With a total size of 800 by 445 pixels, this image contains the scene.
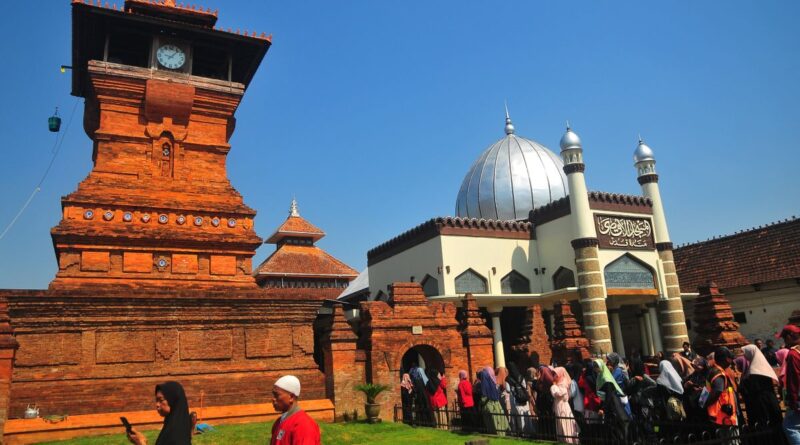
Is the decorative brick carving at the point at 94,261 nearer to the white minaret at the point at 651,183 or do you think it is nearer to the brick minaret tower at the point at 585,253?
the brick minaret tower at the point at 585,253

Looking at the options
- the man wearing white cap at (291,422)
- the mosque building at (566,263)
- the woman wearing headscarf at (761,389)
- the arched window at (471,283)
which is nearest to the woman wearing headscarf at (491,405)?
the woman wearing headscarf at (761,389)

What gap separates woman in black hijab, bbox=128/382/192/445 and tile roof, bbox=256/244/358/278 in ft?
96.8

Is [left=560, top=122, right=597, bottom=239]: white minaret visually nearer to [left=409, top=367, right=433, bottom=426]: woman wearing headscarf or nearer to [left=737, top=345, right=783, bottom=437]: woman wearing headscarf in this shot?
[left=409, top=367, right=433, bottom=426]: woman wearing headscarf

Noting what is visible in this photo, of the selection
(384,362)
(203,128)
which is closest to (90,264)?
(203,128)

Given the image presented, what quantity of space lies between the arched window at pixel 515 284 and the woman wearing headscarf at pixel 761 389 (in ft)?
54.7

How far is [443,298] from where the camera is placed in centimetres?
2177

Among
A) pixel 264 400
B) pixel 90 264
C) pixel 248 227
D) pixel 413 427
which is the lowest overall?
pixel 413 427

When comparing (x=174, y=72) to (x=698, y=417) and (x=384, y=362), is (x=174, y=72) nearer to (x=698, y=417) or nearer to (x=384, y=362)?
(x=384, y=362)

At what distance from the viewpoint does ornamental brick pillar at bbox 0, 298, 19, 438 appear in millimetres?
11096

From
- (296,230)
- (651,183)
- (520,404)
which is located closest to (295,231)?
(296,230)

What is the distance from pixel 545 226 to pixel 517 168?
4.86 metres

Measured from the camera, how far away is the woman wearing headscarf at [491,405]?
1162cm

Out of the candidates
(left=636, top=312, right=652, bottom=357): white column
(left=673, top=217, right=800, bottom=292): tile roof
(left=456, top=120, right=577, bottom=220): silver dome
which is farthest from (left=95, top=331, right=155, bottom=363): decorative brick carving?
(left=673, top=217, right=800, bottom=292): tile roof

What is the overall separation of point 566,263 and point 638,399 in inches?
589
